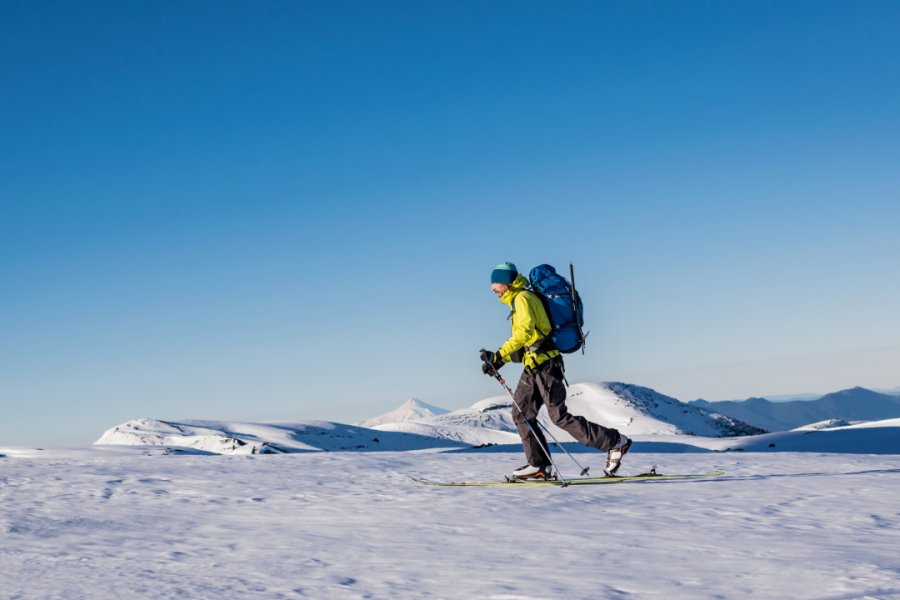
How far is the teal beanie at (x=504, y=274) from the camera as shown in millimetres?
7703

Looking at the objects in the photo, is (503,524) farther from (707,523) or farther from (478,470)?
(478,470)

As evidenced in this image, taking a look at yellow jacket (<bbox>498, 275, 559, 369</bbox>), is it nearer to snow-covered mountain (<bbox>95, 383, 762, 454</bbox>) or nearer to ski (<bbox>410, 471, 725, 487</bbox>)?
ski (<bbox>410, 471, 725, 487</bbox>)

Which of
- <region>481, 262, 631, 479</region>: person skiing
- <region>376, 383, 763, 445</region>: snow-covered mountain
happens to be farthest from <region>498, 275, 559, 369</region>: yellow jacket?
<region>376, 383, 763, 445</region>: snow-covered mountain

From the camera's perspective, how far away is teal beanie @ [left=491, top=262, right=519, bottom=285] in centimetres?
770

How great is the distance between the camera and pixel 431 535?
506 centimetres

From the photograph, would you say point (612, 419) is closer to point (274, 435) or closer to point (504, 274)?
point (274, 435)

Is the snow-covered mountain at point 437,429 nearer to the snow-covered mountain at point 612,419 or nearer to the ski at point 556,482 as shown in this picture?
the snow-covered mountain at point 612,419

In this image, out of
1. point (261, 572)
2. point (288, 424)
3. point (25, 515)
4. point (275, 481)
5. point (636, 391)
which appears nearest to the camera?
point (261, 572)

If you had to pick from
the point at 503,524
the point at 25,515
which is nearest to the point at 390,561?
the point at 503,524

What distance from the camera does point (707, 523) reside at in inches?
215

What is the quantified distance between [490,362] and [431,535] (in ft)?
9.91

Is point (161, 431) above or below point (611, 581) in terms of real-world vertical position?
above

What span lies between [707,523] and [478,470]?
4.03 metres

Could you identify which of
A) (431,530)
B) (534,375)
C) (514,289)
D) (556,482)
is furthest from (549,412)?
(431,530)
